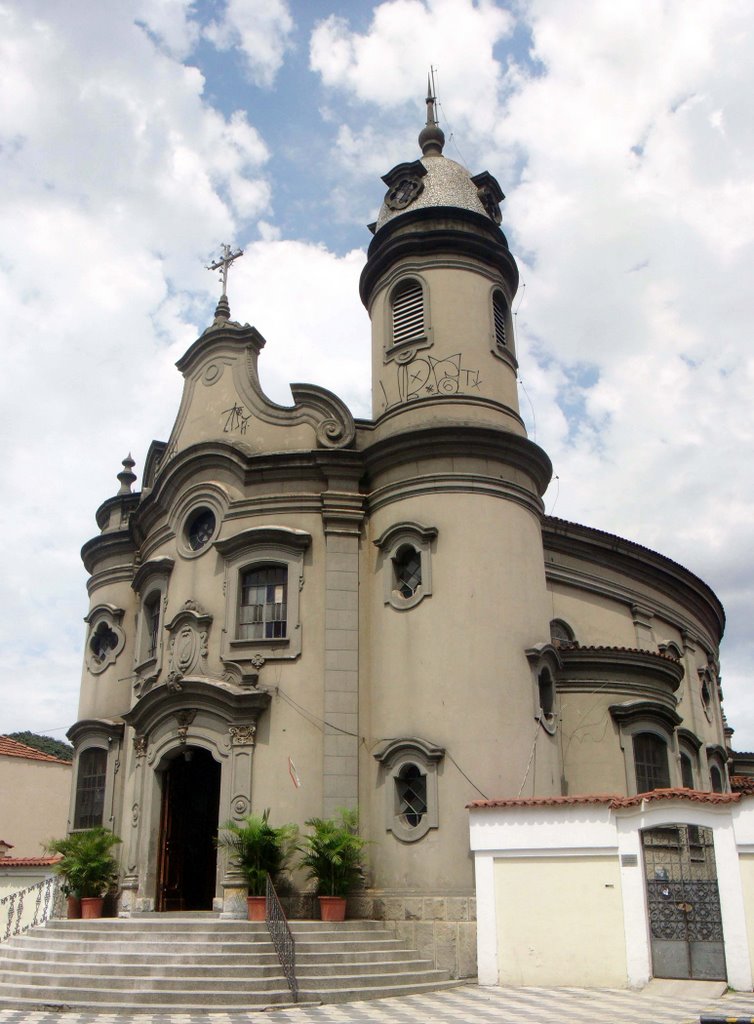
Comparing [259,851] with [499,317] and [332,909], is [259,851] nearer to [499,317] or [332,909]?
[332,909]

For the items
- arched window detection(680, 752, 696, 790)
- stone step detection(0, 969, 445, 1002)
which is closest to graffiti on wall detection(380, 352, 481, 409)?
stone step detection(0, 969, 445, 1002)

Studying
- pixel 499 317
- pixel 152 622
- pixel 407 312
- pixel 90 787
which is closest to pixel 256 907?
pixel 152 622

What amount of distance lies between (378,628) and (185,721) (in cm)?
422

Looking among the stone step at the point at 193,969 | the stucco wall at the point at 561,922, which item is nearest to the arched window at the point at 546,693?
the stucco wall at the point at 561,922

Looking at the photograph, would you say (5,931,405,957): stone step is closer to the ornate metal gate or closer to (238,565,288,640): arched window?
the ornate metal gate

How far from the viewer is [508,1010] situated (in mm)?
12961

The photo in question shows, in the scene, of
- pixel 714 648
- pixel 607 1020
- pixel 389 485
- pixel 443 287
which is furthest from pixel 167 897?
pixel 714 648

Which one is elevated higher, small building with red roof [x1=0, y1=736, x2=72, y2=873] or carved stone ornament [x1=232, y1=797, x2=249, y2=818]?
small building with red roof [x1=0, y1=736, x2=72, y2=873]

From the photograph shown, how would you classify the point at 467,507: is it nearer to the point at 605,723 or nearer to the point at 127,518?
the point at 605,723

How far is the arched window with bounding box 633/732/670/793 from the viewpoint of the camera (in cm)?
2183

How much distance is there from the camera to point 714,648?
34.8 metres

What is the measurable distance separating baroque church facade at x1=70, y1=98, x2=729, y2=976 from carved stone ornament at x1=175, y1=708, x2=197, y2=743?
10 centimetres

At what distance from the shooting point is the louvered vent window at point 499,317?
875 inches

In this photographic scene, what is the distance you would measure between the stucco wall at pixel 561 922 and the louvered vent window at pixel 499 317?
11.3 metres
